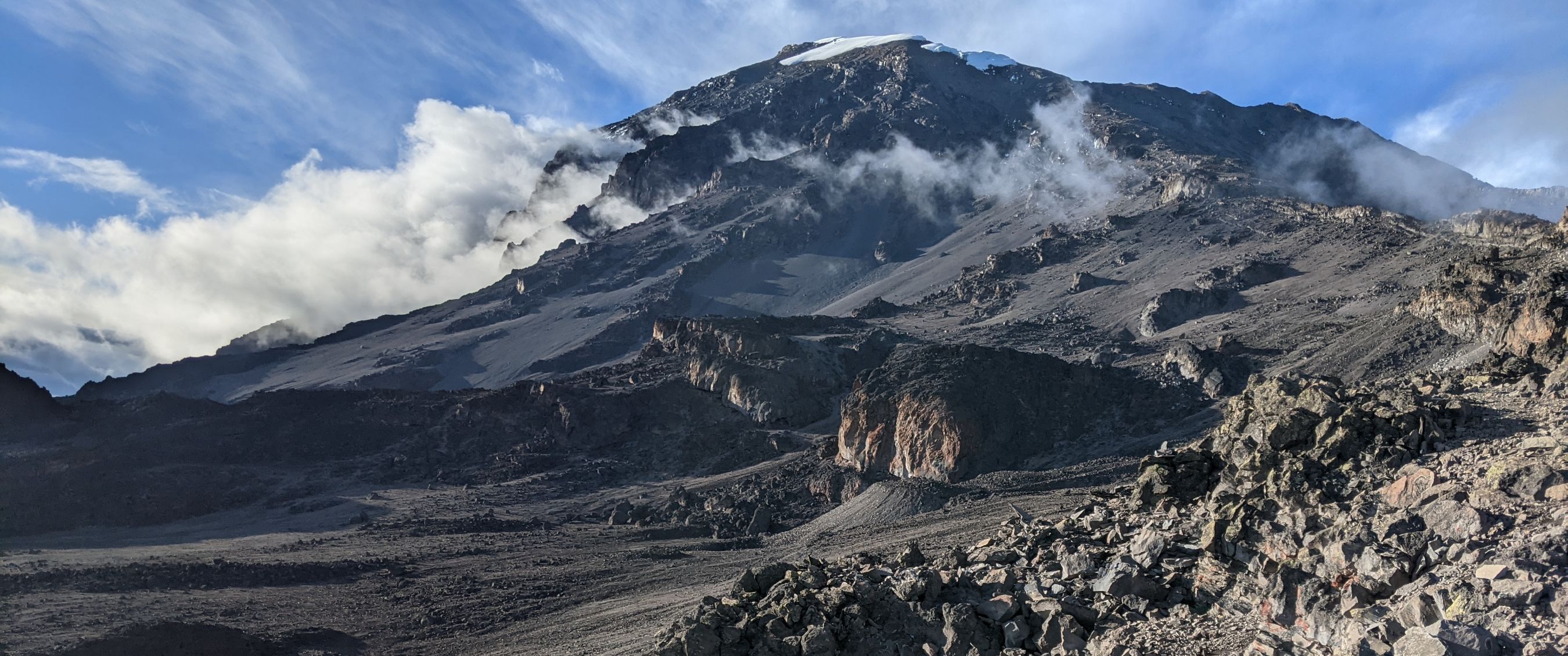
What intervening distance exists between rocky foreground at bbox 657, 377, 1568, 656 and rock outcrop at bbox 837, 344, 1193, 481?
36.9 meters

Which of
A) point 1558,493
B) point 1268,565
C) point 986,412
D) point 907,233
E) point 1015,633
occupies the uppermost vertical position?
point 907,233

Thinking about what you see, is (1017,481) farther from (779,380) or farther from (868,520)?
(779,380)

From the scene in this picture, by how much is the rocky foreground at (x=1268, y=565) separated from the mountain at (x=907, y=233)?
81.3 m

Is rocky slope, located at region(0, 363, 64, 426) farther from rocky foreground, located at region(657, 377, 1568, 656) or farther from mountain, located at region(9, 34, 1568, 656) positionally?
rocky foreground, located at region(657, 377, 1568, 656)

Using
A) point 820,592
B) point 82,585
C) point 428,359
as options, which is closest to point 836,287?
point 428,359

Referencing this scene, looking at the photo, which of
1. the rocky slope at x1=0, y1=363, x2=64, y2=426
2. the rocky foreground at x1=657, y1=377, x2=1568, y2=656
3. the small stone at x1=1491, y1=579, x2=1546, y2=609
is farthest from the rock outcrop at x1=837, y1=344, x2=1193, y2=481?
the rocky slope at x1=0, y1=363, x2=64, y2=426

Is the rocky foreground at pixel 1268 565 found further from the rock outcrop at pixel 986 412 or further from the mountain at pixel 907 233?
the mountain at pixel 907 233

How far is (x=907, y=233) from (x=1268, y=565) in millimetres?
150105

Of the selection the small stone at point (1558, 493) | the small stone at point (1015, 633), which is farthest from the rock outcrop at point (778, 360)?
the small stone at point (1558, 493)

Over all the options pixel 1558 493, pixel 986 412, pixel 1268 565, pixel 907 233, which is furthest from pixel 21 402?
pixel 907 233

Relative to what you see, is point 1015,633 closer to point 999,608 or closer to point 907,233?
point 999,608

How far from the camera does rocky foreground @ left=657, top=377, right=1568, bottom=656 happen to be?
14.3m

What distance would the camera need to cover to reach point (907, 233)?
545ft

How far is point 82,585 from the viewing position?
152ft
